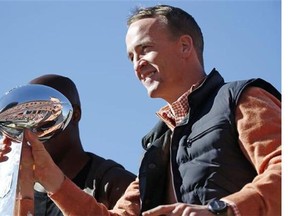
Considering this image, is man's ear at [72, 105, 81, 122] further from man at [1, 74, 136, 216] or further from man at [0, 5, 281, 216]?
man at [0, 5, 281, 216]

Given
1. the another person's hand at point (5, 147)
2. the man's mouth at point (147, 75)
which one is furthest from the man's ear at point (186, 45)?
the another person's hand at point (5, 147)

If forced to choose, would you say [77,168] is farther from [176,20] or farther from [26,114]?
[26,114]

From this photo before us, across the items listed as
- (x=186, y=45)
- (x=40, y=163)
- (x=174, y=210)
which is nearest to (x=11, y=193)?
(x=174, y=210)

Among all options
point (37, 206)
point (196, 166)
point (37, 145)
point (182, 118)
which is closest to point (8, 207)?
point (37, 145)

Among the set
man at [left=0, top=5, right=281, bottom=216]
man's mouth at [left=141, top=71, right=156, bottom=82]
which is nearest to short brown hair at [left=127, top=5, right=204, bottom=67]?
man at [left=0, top=5, right=281, bottom=216]

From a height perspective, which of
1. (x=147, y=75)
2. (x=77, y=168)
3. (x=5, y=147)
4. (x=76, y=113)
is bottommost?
(x=77, y=168)

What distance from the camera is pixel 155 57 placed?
312 cm

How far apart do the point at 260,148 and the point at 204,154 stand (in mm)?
215

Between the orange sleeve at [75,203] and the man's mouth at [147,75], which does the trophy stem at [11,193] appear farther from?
the man's mouth at [147,75]

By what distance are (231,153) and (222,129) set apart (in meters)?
0.09

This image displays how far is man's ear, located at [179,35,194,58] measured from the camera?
324 cm

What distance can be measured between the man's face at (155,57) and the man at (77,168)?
26.5 inches

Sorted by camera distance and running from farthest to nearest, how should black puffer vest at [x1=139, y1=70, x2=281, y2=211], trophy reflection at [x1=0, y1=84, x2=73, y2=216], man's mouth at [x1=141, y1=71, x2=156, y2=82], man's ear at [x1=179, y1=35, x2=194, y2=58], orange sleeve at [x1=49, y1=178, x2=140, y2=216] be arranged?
man's ear at [x1=179, y1=35, x2=194, y2=58], man's mouth at [x1=141, y1=71, x2=156, y2=82], orange sleeve at [x1=49, y1=178, x2=140, y2=216], black puffer vest at [x1=139, y1=70, x2=281, y2=211], trophy reflection at [x1=0, y1=84, x2=73, y2=216]

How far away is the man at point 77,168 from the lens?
3.61 meters
